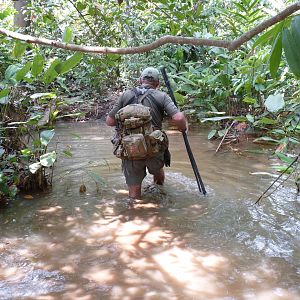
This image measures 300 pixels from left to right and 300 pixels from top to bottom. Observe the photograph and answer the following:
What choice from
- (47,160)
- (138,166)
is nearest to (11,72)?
(47,160)

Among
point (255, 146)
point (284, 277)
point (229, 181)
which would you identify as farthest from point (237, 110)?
point (284, 277)

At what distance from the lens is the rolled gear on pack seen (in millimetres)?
4305

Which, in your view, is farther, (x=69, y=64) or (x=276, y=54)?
(x=69, y=64)

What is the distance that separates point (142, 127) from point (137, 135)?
13 centimetres

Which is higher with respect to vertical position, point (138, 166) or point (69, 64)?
point (69, 64)

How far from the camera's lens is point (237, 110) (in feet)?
28.0

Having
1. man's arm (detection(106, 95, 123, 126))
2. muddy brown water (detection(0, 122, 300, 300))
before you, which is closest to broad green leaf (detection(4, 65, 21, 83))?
man's arm (detection(106, 95, 123, 126))

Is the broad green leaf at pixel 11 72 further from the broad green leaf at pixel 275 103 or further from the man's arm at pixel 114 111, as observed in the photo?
the broad green leaf at pixel 275 103

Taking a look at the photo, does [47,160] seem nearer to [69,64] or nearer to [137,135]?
[137,135]

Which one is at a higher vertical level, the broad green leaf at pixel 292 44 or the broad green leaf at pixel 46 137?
the broad green leaf at pixel 292 44

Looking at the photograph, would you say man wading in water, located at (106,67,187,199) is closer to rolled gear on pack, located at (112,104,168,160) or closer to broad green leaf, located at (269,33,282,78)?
rolled gear on pack, located at (112,104,168,160)

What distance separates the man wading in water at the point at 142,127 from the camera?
170 inches

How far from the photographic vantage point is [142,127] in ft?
14.4

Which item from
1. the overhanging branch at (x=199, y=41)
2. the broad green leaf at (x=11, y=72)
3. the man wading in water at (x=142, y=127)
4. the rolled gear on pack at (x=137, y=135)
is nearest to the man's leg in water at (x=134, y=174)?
the man wading in water at (x=142, y=127)
